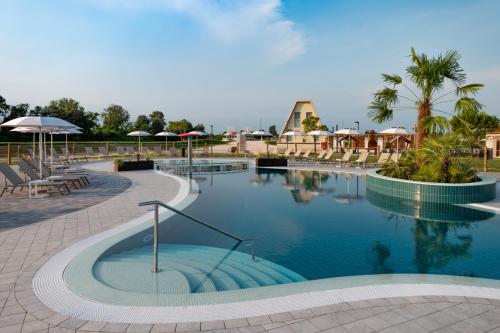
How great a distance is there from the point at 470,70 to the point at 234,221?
8568 millimetres

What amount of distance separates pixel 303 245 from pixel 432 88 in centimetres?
771

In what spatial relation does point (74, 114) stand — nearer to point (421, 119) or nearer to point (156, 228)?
point (421, 119)

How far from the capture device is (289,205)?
27.8ft

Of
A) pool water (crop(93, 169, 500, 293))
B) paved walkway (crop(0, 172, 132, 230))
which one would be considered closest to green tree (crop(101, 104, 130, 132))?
paved walkway (crop(0, 172, 132, 230))

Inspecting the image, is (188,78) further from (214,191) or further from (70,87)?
(214,191)

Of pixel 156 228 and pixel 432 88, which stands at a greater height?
pixel 432 88

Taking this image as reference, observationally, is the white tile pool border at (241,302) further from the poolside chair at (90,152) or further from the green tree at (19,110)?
the green tree at (19,110)

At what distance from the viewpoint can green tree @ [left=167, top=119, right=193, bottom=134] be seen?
5620cm

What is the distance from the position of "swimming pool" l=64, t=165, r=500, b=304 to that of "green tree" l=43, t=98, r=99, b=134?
3229 cm

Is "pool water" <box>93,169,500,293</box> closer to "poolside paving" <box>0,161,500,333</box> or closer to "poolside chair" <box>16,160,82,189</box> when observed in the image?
"poolside paving" <box>0,161,500,333</box>

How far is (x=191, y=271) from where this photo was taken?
4.22 meters

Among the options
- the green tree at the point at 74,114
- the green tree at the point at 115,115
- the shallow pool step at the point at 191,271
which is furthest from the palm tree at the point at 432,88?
the green tree at the point at 115,115

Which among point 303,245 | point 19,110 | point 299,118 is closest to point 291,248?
point 303,245

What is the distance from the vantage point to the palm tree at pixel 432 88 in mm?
10008
